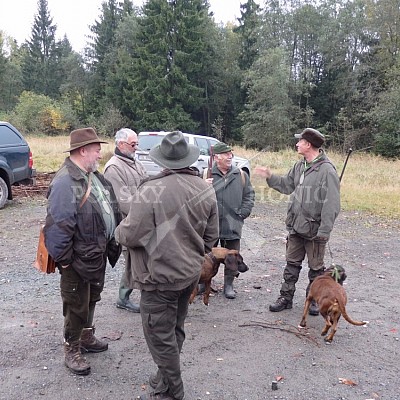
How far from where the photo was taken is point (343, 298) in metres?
4.34

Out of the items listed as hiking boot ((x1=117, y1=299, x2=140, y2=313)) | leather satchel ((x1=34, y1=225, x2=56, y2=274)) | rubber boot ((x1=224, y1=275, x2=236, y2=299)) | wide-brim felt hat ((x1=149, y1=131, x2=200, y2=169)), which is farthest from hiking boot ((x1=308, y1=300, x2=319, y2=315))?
leather satchel ((x1=34, y1=225, x2=56, y2=274))

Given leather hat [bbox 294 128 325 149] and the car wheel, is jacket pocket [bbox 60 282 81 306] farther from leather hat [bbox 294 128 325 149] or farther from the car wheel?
the car wheel

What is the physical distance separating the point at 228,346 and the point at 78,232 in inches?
73.8

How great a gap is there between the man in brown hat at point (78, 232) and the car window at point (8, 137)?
A: 7347 mm

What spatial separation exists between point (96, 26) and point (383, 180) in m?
44.0

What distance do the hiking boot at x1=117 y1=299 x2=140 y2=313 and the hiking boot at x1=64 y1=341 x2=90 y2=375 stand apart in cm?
117

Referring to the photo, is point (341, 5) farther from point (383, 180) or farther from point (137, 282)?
point (137, 282)

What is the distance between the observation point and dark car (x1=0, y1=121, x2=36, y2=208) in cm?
995

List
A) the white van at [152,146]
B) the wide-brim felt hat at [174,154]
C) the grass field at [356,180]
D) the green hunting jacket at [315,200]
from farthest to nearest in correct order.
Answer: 1. the grass field at [356,180]
2. the white van at [152,146]
3. the green hunting jacket at [315,200]
4. the wide-brim felt hat at [174,154]

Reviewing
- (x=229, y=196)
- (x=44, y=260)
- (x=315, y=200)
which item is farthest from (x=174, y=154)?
(x=229, y=196)

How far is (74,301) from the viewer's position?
11.5ft

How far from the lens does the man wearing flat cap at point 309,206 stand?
4645mm

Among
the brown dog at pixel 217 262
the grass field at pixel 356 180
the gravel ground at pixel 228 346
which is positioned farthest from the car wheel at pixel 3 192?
the brown dog at pixel 217 262

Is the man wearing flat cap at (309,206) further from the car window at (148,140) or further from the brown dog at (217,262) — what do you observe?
the car window at (148,140)
